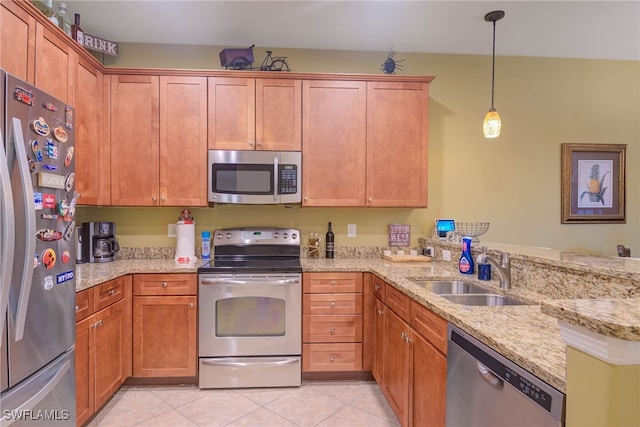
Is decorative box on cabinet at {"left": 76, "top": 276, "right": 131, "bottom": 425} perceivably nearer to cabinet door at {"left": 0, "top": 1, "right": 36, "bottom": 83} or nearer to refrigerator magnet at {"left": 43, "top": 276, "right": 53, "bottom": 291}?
refrigerator magnet at {"left": 43, "top": 276, "right": 53, "bottom": 291}

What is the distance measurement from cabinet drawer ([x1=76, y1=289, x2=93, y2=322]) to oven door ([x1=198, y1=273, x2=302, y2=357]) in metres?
0.69

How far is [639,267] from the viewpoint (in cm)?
138

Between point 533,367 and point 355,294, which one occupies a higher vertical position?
point 533,367

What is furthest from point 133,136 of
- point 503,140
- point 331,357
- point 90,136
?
point 503,140

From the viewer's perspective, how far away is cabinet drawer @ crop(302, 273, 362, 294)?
261cm

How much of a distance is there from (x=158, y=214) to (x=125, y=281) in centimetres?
82

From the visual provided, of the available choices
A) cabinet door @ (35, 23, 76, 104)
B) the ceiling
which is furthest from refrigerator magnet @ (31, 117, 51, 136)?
the ceiling

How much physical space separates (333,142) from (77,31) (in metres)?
2.18

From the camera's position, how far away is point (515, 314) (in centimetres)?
141

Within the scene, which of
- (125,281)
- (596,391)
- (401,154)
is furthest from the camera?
(401,154)

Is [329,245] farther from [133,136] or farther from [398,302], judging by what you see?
[133,136]

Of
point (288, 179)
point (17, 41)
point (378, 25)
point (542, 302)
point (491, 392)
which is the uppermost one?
point (378, 25)

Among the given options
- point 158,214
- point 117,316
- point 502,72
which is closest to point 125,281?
point 117,316

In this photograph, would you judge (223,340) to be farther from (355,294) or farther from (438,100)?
(438,100)
